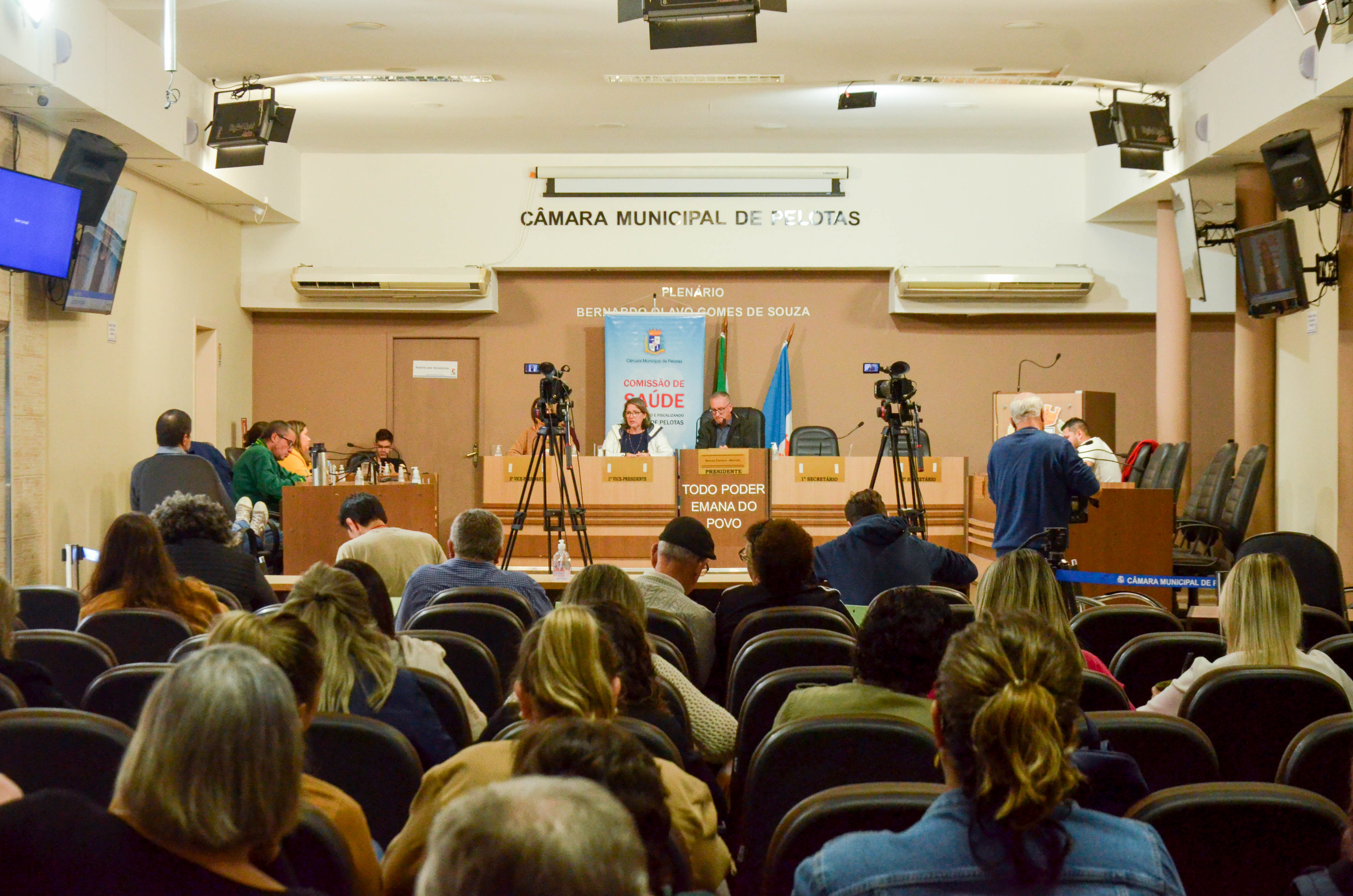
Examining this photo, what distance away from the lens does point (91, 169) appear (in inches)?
303

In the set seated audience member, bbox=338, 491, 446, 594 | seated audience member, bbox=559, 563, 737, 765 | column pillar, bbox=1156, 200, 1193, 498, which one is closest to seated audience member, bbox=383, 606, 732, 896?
seated audience member, bbox=559, 563, 737, 765

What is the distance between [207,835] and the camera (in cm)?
124

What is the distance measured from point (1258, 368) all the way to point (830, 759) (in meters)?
7.78

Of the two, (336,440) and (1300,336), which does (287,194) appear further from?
(1300,336)

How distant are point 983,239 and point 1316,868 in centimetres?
1025

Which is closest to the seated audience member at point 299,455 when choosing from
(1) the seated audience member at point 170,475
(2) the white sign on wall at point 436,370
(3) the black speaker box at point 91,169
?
(1) the seated audience member at point 170,475

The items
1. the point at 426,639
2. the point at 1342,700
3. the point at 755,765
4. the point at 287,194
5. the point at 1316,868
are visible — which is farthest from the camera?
the point at 287,194

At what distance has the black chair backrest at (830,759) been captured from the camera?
2148mm

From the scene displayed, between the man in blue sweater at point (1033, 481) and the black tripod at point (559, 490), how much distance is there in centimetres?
254

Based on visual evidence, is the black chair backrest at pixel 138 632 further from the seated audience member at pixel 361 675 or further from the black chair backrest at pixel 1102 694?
the black chair backrest at pixel 1102 694

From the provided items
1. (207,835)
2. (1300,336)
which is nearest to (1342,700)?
(207,835)

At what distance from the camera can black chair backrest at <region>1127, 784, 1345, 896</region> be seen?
178 centimetres

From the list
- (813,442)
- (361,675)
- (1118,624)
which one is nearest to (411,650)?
(361,675)

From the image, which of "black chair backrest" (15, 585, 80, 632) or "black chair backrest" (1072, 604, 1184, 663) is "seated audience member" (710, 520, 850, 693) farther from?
"black chair backrest" (15, 585, 80, 632)
